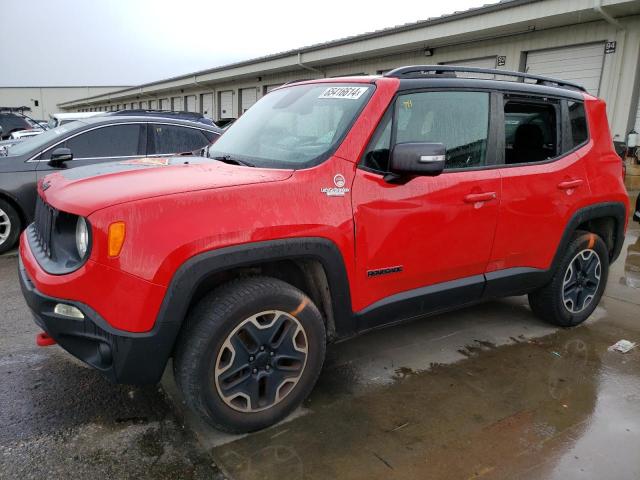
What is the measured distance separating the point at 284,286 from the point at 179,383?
2.23ft

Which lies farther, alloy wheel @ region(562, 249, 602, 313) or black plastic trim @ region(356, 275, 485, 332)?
alloy wheel @ region(562, 249, 602, 313)

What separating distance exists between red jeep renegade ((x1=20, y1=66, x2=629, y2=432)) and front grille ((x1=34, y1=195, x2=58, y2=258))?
2 centimetres

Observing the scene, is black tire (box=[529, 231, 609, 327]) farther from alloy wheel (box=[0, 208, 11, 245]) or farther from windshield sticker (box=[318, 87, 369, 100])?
alloy wheel (box=[0, 208, 11, 245])

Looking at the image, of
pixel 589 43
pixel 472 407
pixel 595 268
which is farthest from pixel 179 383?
pixel 589 43

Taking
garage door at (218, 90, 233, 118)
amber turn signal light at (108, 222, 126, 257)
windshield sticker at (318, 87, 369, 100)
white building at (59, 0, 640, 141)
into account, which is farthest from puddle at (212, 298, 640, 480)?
garage door at (218, 90, 233, 118)

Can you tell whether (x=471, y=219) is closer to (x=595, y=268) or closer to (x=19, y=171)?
(x=595, y=268)

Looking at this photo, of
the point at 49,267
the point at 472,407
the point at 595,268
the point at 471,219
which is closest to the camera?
the point at 49,267

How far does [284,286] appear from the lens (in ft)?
8.05

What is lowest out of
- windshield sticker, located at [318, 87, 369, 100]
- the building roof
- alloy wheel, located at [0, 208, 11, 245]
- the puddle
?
the puddle

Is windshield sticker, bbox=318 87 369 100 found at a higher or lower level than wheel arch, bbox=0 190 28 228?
higher

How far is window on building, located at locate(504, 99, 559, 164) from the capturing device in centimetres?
338

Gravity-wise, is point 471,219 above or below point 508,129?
below

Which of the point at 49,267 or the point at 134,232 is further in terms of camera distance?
the point at 49,267

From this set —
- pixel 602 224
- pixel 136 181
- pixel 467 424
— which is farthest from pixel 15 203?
pixel 602 224
